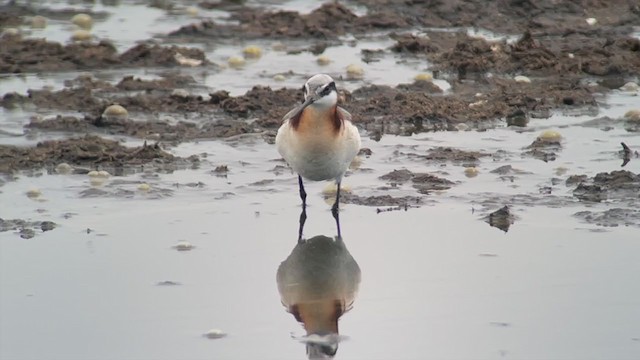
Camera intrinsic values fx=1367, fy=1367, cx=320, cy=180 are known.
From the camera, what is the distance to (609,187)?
1181cm

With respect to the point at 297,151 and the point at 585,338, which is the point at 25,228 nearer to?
the point at 297,151

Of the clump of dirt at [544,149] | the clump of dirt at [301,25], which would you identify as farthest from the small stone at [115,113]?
the clump of dirt at [301,25]

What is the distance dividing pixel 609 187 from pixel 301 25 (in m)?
8.11

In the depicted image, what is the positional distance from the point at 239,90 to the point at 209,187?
3.90 metres

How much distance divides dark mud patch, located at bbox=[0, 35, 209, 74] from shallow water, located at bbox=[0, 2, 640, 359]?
349cm

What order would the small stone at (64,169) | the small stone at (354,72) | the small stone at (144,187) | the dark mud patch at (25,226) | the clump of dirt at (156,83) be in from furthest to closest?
the small stone at (354,72)
the clump of dirt at (156,83)
the small stone at (64,169)
the small stone at (144,187)
the dark mud patch at (25,226)

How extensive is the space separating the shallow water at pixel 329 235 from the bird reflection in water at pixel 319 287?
0.26 feet

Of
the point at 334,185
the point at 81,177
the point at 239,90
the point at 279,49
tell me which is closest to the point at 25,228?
the point at 81,177

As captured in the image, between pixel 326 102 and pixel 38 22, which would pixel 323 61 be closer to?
pixel 38 22

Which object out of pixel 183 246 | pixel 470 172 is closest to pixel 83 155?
pixel 183 246

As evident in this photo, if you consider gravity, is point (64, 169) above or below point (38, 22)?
above

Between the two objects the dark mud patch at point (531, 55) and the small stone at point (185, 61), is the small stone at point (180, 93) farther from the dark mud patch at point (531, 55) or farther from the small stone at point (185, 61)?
Result: the dark mud patch at point (531, 55)

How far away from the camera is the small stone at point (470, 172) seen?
12500 millimetres

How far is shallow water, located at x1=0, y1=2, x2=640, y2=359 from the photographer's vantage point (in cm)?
831
